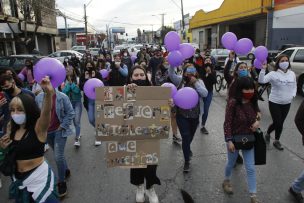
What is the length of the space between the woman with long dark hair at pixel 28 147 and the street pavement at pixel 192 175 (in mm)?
1465

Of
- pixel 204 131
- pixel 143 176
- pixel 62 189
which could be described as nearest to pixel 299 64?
pixel 204 131

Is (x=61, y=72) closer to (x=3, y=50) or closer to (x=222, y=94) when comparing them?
(x=222, y=94)

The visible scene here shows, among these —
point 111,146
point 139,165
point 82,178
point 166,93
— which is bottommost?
point 82,178

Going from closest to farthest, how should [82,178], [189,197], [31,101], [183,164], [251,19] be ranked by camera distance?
[31,101] < [189,197] < [82,178] < [183,164] < [251,19]

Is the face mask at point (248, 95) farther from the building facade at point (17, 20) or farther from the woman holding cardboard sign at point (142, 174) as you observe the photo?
the building facade at point (17, 20)

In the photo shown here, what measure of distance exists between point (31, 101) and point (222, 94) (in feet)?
35.0

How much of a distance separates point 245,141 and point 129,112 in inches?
56.8

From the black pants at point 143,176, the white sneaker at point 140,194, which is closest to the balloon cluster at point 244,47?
the black pants at point 143,176

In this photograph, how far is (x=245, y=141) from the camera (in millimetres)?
3797

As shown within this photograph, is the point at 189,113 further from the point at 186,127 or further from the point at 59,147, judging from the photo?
the point at 59,147

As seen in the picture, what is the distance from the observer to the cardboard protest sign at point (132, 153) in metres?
3.60

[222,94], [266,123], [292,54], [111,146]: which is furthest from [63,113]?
[292,54]

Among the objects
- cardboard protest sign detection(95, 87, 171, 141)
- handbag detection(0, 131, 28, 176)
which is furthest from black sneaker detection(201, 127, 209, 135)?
handbag detection(0, 131, 28, 176)

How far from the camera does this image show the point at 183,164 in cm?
537
